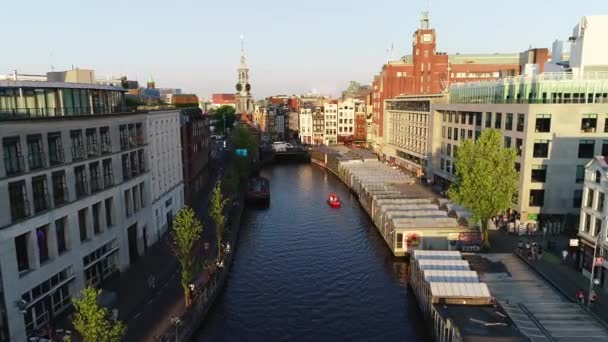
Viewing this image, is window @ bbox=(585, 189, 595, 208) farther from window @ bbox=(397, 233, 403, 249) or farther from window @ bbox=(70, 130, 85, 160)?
window @ bbox=(70, 130, 85, 160)

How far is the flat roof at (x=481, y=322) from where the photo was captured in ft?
107

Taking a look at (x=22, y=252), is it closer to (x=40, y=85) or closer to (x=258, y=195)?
(x=40, y=85)

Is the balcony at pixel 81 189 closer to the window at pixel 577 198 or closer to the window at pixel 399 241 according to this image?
the window at pixel 399 241

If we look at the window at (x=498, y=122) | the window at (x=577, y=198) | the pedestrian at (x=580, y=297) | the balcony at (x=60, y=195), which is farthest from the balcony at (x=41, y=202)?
the window at (x=577, y=198)

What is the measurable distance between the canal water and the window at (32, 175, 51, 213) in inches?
723

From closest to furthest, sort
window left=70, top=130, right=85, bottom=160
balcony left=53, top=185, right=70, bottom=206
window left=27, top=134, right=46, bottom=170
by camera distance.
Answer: window left=27, top=134, right=46, bottom=170, balcony left=53, top=185, right=70, bottom=206, window left=70, top=130, right=85, bottom=160

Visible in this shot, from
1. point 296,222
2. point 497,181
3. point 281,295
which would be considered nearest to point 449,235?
point 497,181

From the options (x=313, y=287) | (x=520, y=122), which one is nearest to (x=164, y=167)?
(x=313, y=287)

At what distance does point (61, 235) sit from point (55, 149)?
7865 mm

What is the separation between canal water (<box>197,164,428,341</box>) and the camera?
4350 cm

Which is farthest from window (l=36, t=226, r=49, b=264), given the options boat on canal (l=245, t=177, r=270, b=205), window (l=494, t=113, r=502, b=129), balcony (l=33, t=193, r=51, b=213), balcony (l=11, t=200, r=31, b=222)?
window (l=494, t=113, r=502, b=129)

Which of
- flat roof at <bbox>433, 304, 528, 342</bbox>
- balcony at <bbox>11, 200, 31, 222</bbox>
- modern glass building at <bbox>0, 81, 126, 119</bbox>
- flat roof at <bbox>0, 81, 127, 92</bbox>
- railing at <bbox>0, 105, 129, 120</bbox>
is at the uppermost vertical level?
flat roof at <bbox>0, 81, 127, 92</bbox>

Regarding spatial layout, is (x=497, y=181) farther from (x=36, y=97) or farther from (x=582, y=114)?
(x=36, y=97)

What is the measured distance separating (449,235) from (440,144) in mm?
43928
